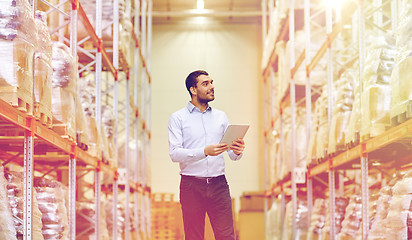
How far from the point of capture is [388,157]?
27.8ft

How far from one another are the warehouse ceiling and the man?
1568 cm

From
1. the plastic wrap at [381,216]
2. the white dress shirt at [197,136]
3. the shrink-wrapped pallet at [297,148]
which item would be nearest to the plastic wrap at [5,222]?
the white dress shirt at [197,136]

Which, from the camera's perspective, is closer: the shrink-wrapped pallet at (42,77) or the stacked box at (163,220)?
the shrink-wrapped pallet at (42,77)

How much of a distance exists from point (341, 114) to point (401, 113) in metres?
3.07

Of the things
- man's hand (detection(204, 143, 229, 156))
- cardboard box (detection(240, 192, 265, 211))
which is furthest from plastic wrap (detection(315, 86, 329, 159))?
cardboard box (detection(240, 192, 265, 211))

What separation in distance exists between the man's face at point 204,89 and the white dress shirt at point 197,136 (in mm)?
113

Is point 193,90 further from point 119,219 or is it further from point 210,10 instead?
point 210,10

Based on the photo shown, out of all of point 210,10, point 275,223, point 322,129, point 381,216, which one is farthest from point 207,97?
point 210,10

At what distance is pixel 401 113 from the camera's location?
17.5 feet

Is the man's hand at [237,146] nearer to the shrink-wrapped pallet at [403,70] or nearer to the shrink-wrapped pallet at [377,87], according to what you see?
the shrink-wrapped pallet at [403,70]

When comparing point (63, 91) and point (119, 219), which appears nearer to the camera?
point (63, 91)

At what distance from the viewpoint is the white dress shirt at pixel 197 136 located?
17.7ft

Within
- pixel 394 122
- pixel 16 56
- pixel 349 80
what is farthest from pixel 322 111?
pixel 16 56

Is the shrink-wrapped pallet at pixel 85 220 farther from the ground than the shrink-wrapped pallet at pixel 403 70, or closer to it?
closer to it
